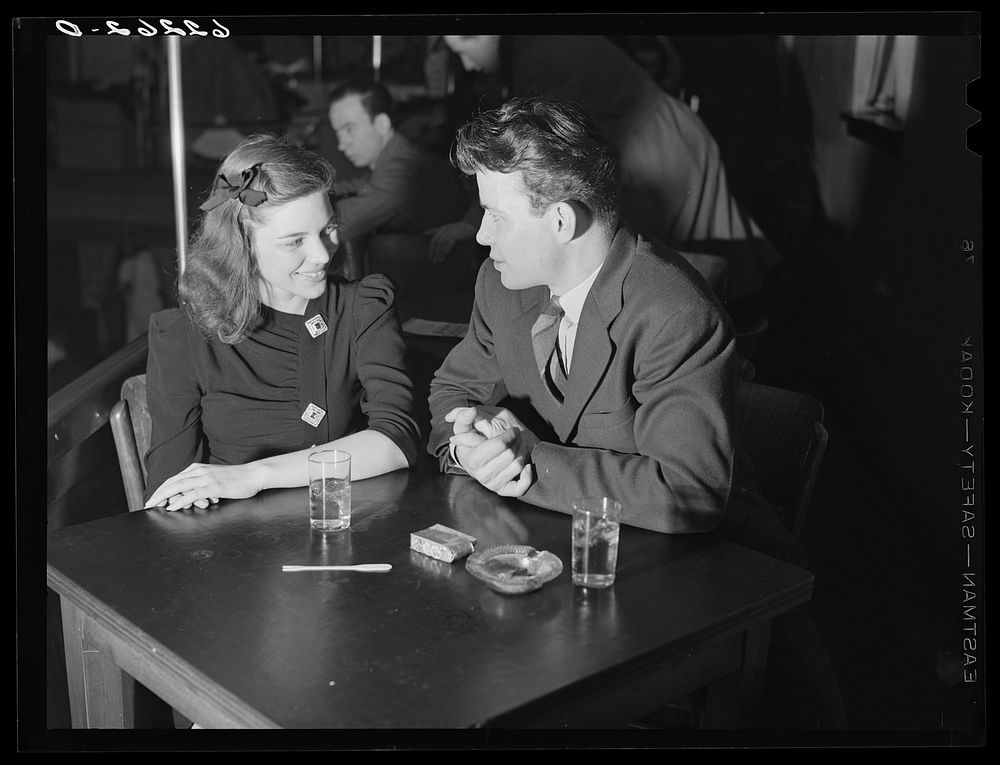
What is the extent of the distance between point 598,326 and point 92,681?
1064 millimetres

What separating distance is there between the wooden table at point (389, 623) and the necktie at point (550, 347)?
351 mm

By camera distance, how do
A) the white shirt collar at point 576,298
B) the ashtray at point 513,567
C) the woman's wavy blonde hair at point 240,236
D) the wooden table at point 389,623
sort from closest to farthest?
the wooden table at point 389,623 → the ashtray at point 513,567 → the white shirt collar at point 576,298 → the woman's wavy blonde hair at point 240,236

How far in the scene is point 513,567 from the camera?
5.25 feet

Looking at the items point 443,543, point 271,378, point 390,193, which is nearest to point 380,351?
point 271,378

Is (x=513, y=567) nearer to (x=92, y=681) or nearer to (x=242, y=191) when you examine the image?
(x=92, y=681)

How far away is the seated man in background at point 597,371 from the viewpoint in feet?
5.97

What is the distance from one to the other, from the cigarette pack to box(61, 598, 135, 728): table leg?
1.70ft

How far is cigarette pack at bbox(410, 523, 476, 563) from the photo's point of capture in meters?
1.64

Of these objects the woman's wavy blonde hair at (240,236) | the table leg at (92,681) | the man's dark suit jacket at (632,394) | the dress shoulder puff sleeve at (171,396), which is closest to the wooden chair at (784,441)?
the man's dark suit jacket at (632,394)

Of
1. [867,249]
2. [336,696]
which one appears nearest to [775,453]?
[867,249]

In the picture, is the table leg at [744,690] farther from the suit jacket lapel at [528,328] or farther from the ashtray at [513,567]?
the suit jacket lapel at [528,328]
